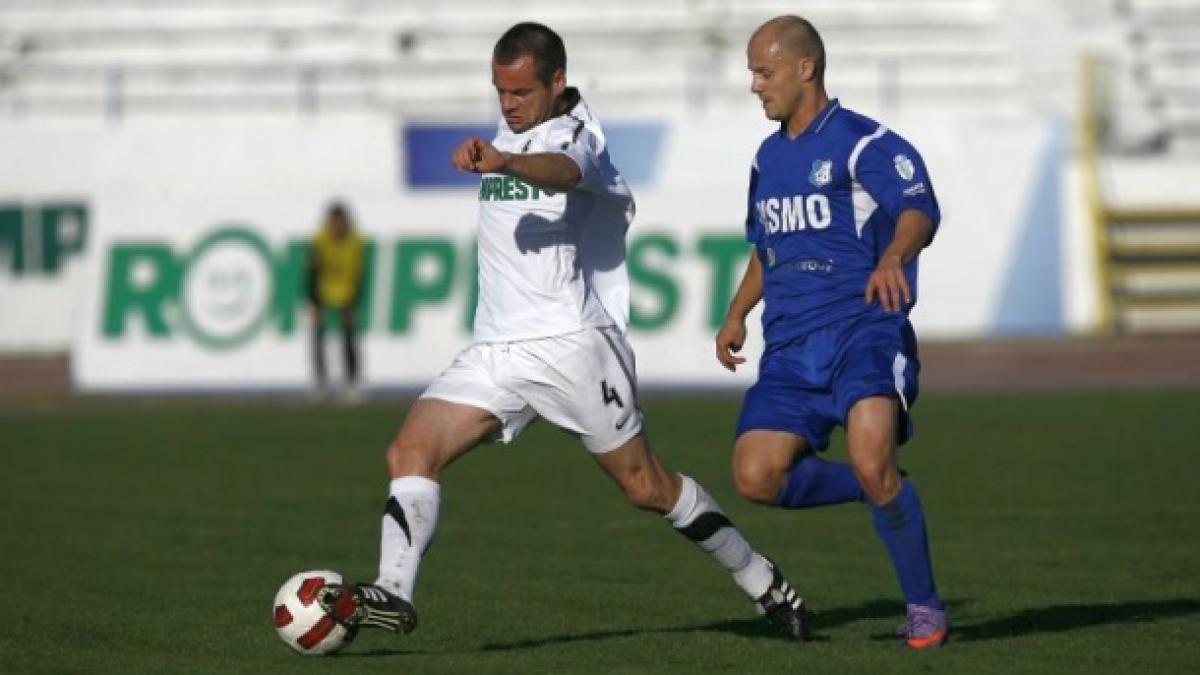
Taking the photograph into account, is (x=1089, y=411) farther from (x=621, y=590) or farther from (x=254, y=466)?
(x=621, y=590)

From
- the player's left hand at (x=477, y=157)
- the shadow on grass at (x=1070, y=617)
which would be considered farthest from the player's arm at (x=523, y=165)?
the shadow on grass at (x=1070, y=617)

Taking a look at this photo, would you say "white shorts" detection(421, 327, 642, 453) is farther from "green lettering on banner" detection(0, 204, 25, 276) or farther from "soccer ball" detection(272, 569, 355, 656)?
"green lettering on banner" detection(0, 204, 25, 276)

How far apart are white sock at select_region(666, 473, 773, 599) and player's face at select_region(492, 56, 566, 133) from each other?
136cm

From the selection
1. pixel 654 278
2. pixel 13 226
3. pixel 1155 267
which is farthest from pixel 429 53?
pixel 1155 267

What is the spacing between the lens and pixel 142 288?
76.2 feet

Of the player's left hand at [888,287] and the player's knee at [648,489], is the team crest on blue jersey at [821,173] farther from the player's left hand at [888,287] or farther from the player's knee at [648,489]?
the player's knee at [648,489]

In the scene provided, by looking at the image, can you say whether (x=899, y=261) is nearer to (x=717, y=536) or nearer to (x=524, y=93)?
(x=717, y=536)

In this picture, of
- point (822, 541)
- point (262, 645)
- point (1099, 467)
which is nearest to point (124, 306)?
point (1099, 467)

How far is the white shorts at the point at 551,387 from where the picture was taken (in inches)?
314

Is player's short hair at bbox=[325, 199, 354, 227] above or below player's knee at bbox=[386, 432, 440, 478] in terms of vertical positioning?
below

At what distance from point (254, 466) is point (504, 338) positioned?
8.22 metres

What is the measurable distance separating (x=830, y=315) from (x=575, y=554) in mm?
3400

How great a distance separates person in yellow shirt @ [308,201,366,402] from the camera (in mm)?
22328

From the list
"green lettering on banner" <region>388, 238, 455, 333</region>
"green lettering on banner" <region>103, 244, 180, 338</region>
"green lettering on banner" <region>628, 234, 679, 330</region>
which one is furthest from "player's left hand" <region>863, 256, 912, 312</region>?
"green lettering on banner" <region>103, 244, 180, 338</region>
